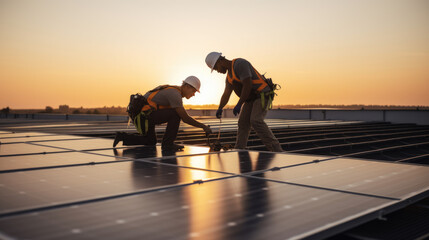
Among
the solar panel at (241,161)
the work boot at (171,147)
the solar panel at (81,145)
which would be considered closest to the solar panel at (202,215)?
the solar panel at (241,161)

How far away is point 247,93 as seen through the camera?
5816mm

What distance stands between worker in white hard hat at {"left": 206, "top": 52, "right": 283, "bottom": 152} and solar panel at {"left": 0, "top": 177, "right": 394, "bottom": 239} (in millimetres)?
3145

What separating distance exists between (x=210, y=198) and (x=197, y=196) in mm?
102

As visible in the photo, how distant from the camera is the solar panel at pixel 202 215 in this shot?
1.91 meters

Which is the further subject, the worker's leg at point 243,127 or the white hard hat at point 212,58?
the worker's leg at point 243,127

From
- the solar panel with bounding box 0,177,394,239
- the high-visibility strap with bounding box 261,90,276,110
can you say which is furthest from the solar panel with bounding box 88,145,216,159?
the solar panel with bounding box 0,177,394,239

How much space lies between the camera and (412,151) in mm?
10000

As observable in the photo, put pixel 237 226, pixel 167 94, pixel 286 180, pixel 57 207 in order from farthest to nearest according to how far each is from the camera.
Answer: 1. pixel 167 94
2. pixel 286 180
3. pixel 57 207
4. pixel 237 226

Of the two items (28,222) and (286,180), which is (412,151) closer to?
(286,180)

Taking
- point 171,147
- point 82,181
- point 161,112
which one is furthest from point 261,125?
point 82,181

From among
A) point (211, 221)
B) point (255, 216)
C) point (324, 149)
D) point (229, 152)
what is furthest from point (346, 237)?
point (324, 149)

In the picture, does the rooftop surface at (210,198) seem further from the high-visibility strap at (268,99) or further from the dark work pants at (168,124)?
the high-visibility strap at (268,99)

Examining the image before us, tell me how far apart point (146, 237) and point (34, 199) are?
1.08 metres

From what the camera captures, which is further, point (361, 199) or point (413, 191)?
point (413, 191)
